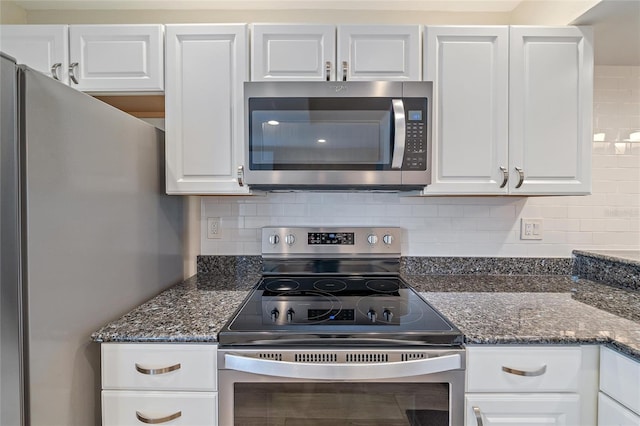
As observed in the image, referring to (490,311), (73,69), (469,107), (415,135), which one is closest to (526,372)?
(490,311)

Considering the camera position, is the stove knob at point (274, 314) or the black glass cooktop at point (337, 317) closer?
the black glass cooktop at point (337, 317)

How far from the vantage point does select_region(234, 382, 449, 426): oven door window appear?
3.31 feet

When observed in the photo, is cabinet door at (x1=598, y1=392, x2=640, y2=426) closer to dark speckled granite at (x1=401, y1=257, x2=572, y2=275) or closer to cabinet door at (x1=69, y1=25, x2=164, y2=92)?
dark speckled granite at (x1=401, y1=257, x2=572, y2=275)

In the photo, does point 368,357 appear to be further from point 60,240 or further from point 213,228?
point 213,228

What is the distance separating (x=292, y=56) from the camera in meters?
1.42

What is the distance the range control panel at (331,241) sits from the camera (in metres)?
1.72

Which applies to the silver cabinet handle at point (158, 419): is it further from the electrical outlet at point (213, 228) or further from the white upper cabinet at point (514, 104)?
the white upper cabinet at point (514, 104)

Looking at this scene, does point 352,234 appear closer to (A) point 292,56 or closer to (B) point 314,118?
(B) point 314,118

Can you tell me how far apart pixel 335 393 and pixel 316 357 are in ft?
0.43

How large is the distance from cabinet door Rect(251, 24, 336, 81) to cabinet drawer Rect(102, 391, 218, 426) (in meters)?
1.26

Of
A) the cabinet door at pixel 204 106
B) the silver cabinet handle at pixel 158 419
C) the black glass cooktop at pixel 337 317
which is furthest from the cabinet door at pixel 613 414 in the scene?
the cabinet door at pixel 204 106

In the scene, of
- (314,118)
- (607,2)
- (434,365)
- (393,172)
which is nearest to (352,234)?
(393,172)

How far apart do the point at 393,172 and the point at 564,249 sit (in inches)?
45.8

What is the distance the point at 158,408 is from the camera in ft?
3.35
